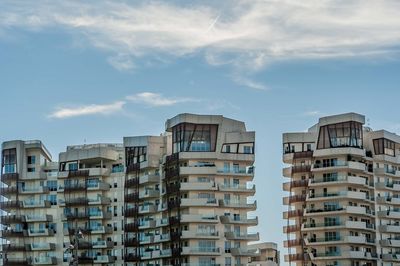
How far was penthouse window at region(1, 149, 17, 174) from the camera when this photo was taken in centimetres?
15950

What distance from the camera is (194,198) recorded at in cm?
13788

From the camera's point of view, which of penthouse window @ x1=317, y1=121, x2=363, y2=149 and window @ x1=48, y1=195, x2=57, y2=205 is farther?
window @ x1=48, y1=195, x2=57, y2=205

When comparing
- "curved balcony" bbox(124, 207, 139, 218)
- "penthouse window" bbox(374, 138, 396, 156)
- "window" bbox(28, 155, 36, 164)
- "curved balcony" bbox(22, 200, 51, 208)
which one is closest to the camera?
"curved balcony" bbox(124, 207, 139, 218)

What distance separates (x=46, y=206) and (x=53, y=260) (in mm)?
10513

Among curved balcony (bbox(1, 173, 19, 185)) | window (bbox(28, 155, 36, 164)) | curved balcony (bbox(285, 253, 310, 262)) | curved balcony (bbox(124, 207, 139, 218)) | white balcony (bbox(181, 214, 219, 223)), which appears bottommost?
curved balcony (bbox(285, 253, 310, 262))

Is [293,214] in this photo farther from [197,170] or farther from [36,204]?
[36,204]

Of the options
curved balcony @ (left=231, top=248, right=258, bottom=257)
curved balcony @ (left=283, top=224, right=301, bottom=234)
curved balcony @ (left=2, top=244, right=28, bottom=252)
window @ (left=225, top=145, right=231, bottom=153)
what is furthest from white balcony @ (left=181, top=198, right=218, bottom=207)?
curved balcony @ (left=2, top=244, right=28, bottom=252)

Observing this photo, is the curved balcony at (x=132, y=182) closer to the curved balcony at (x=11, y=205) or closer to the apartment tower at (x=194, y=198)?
the apartment tower at (x=194, y=198)

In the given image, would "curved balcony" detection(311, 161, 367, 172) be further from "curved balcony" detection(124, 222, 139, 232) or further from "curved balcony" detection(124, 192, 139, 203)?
"curved balcony" detection(124, 222, 139, 232)

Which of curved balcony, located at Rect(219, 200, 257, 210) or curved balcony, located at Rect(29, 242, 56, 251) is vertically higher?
curved balcony, located at Rect(219, 200, 257, 210)

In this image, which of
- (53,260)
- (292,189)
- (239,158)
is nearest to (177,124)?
(239,158)

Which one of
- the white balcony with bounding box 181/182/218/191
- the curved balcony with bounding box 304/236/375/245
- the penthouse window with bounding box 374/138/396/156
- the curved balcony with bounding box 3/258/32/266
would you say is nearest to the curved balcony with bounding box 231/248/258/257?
the curved balcony with bounding box 304/236/375/245

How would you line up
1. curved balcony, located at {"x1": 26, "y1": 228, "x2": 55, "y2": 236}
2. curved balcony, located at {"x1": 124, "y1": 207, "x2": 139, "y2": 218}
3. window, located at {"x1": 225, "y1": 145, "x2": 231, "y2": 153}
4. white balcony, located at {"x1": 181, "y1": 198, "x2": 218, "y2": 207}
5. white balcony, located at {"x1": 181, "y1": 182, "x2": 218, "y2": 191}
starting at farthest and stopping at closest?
curved balcony, located at {"x1": 26, "y1": 228, "x2": 55, "y2": 236}, curved balcony, located at {"x1": 124, "y1": 207, "x2": 139, "y2": 218}, window, located at {"x1": 225, "y1": 145, "x2": 231, "y2": 153}, white balcony, located at {"x1": 181, "y1": 182, "x2": 218, "y2": 191}, white balcony, located at {"x1": 181, "y1": 198, "x2": 218, "y2": 207}

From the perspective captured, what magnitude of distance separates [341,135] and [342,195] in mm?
10673
